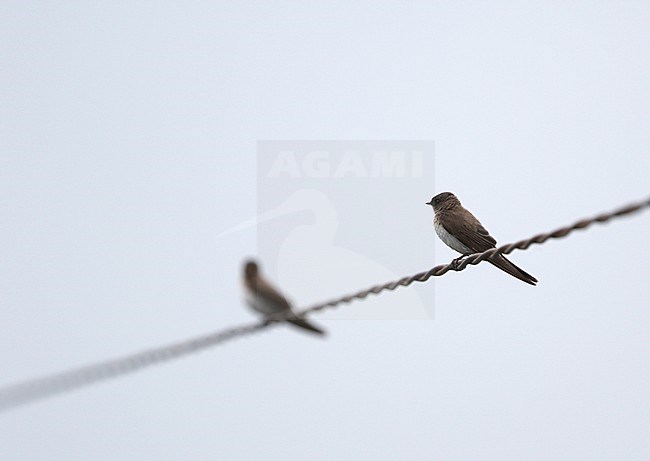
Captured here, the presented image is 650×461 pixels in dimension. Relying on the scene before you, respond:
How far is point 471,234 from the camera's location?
10.4 metres

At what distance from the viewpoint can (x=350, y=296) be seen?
218 inches

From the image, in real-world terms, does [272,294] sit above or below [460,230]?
above

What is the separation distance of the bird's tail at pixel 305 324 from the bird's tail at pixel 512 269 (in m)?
3.66

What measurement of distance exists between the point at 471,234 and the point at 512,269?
1.46 metres

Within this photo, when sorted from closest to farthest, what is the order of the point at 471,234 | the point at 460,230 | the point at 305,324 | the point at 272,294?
the point at 305,324 → the point at 272,294 → the point at 471,234 → the point at 460,230

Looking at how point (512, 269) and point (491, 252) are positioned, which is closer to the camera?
point (491, 252)

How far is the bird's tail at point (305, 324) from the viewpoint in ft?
17.7

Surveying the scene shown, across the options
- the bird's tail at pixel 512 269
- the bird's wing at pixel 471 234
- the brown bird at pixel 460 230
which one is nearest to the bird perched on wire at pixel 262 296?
the bird's tail at pixel 512 269

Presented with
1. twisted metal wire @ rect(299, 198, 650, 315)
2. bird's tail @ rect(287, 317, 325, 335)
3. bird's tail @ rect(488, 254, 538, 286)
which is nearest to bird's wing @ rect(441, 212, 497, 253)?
bird's tail @ rect(488, 254, 538, 286)

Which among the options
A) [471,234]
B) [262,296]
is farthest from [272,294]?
[471,234]

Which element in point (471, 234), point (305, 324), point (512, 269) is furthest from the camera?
point (471, 234)

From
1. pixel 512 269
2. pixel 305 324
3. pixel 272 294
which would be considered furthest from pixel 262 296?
pixel 512 269

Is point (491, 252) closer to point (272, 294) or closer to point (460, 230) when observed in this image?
point (272, 294)

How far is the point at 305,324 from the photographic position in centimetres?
551
